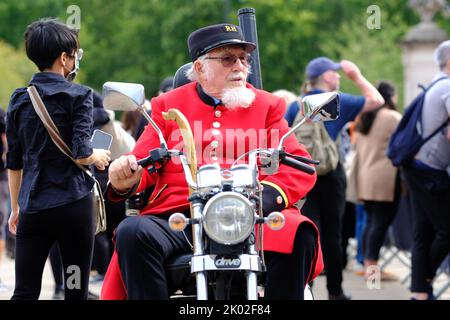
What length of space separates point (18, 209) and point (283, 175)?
182 centimetres

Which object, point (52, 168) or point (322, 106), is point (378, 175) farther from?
point (322, 106)

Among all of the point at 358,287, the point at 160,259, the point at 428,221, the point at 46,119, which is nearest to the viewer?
the point at 160,259

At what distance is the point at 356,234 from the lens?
1579cm

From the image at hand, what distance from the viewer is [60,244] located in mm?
6992

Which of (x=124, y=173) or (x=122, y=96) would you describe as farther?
(x=124, y=173)

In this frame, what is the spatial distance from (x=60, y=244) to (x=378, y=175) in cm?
647

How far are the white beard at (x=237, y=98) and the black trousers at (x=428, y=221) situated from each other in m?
3.61

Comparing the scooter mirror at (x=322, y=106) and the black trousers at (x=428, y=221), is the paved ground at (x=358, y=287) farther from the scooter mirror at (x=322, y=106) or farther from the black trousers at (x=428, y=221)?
the scooter mirror at (x=322, y=106)

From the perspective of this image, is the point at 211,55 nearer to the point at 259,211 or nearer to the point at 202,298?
the point at 259,211

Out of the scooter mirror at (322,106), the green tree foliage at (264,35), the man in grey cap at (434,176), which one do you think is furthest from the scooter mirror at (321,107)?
the green tree foliage at (264,35)

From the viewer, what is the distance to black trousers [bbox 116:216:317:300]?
562cm

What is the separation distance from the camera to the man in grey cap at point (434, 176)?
9.64 meters

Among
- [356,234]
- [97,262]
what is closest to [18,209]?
[97,262]

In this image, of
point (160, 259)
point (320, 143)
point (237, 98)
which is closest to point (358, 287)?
point (320, 143)
